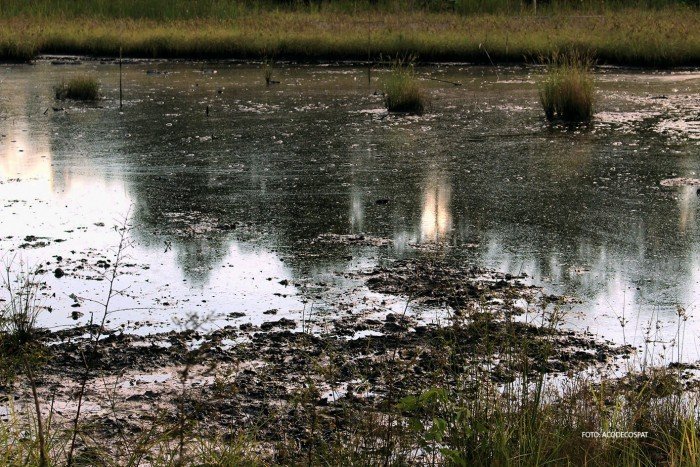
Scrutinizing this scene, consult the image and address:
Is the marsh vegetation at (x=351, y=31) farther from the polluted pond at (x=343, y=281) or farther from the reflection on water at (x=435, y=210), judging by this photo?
the reflection on water at (x=435, y=210)

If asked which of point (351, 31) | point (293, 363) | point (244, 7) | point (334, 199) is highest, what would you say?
point (244, 7)

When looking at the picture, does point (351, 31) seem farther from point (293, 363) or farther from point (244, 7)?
point (293, 363)

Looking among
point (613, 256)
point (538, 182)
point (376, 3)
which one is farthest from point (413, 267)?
point (376, 3)

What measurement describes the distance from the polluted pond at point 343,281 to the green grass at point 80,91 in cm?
126

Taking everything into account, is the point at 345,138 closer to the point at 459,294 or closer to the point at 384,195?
the point at 384,195

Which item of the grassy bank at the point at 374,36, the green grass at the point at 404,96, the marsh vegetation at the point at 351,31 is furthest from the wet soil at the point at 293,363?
the marsh vegetation at the point at 351,31

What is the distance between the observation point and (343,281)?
5.14m

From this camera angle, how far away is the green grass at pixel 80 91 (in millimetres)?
13000

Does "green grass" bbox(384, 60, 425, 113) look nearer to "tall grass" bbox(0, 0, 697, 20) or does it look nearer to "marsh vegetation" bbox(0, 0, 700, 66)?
"marsh vegetation" bbox(0, 0, 700, 66)

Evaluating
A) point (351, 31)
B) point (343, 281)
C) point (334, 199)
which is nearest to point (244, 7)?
point (351, 31)

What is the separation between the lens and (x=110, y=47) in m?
19.9

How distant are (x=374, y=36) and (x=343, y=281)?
552 inches

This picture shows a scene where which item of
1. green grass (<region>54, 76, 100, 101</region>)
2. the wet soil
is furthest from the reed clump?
the wet soil

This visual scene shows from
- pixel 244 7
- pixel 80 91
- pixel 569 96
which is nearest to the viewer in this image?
pixel 569 96
